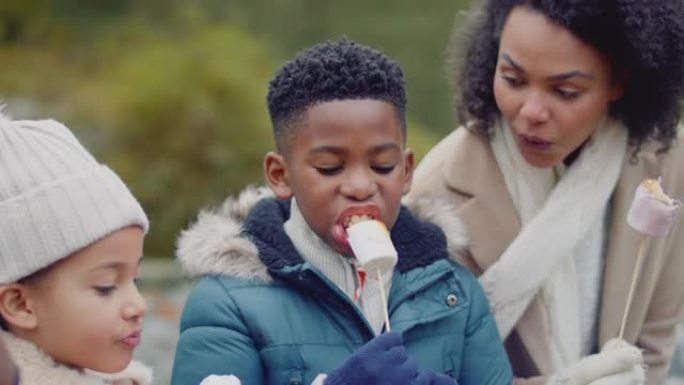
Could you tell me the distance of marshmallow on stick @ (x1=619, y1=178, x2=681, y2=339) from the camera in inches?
140

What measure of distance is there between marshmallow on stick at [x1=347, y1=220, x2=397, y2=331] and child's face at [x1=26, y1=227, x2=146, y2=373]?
458mm

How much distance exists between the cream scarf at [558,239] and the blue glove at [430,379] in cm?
63

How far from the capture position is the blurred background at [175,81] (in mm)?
8211

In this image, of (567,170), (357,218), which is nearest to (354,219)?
(357,218)

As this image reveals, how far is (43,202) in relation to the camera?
9.93 feet

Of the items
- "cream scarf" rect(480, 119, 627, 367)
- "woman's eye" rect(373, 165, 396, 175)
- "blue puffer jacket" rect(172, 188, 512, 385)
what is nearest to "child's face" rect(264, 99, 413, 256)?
"woman's eye" rect(373, 165, 396, 175)

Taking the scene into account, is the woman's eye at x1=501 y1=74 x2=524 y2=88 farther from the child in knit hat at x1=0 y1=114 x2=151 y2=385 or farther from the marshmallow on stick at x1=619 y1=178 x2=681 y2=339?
the child in knit hat at x1=0 y1=114 x2=151 y2=385

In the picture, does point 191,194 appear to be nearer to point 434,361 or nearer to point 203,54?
point 203,54

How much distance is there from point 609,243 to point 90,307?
1464 millimetres

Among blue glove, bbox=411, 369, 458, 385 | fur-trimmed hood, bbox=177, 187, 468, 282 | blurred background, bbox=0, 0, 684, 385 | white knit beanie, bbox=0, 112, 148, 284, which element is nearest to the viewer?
white knit beanie, bbox=0, 112, 148, 284

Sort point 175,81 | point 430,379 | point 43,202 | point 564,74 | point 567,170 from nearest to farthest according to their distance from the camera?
point 43,202 < point 430,379 < point 564,74 < point 567,170 < point 175,81

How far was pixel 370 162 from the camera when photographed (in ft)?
11.0

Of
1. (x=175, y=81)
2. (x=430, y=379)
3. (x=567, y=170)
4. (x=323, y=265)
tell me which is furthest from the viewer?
(x=175, y=81)

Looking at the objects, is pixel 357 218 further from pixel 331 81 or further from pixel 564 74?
pixel 564 74
